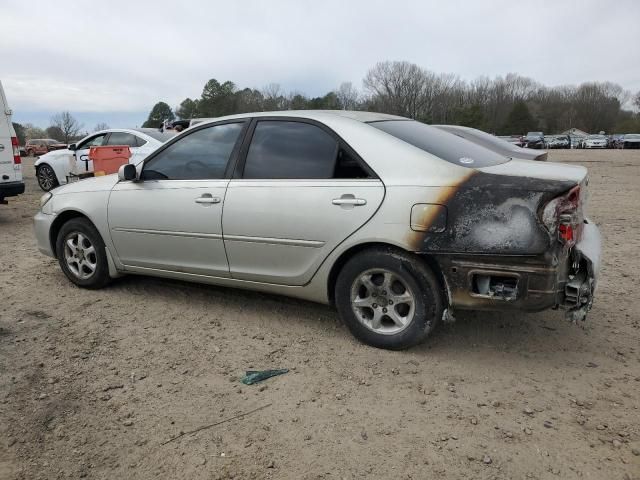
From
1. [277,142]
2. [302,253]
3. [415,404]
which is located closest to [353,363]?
[415,404]

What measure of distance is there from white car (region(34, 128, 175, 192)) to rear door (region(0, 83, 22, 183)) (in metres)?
2.00

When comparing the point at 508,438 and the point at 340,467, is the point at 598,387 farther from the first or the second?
the point at 340,467

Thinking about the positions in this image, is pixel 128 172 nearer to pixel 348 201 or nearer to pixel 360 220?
pixel 348 201

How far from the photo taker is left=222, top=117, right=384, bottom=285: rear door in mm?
3512

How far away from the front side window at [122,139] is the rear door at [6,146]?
8.60ft

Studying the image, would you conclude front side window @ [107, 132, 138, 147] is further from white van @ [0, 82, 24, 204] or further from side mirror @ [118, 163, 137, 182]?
side mirror @ [118, 163, 137, 182]

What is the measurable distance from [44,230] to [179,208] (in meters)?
1.75

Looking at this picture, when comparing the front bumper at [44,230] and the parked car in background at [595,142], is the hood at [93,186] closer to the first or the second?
the front bumper at [44,230]

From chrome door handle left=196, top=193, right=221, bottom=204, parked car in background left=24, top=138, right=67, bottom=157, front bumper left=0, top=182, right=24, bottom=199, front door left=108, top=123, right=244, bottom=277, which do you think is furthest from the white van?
parked car in background left=24, top=138, right=67, bottom=157

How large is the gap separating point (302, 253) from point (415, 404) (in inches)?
50.6

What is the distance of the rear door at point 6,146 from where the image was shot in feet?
27.6

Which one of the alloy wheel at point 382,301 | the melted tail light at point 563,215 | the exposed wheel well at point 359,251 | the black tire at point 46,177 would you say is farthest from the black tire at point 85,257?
the black tire at point 46,177

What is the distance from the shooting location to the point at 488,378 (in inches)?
127

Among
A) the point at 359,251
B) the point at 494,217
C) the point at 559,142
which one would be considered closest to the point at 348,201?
the point at 359,251
